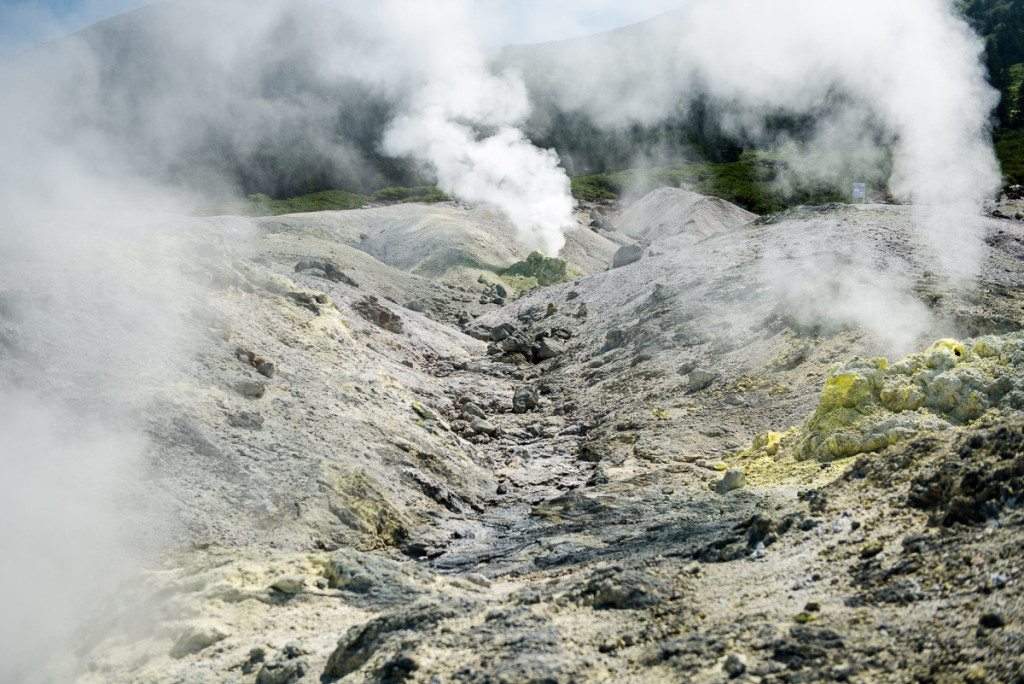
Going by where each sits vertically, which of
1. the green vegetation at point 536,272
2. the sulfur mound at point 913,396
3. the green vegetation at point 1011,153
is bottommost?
the green vegetation at point 1011,153

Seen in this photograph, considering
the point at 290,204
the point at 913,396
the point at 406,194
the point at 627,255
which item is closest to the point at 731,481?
the point at 913,396

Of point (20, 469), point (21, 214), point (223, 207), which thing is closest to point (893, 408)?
point (20, 469)

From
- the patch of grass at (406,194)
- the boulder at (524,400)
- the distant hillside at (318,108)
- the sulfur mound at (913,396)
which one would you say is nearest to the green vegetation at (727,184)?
the distant hillside at (318,108)

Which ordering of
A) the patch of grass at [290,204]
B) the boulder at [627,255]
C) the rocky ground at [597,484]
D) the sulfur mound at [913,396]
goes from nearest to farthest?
the rocky ground at [597,484] < the sulfur mound at [913,396] < the boulder at [627,255] < the patch of grass at [290,204]

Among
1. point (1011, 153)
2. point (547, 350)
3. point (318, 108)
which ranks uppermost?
point (318, 108)

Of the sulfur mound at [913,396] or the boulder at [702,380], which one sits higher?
the sulfur mound at [913,396]

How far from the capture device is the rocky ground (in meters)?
4.88

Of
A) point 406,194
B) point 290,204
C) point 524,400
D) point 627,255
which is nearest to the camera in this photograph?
point 524,400

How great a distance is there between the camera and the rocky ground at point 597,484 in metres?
4.88

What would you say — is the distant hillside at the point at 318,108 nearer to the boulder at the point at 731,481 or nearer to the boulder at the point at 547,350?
the boulder at the point at 547,350

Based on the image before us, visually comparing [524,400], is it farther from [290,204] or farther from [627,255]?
[290,204]

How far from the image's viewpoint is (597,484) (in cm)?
1097

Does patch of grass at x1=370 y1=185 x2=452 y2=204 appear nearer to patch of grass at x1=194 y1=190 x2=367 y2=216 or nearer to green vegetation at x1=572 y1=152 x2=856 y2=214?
patch of grass at x1=194 y1=190 x2=367 y2=216

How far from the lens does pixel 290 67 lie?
88500 mm
